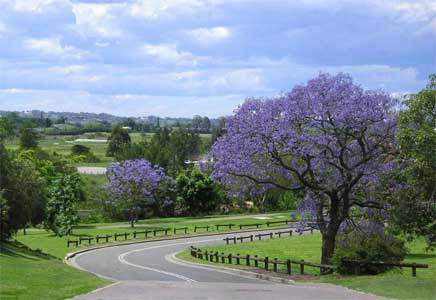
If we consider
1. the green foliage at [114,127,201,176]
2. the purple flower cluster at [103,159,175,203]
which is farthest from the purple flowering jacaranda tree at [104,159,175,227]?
the green foliage at [114,127,201,176]

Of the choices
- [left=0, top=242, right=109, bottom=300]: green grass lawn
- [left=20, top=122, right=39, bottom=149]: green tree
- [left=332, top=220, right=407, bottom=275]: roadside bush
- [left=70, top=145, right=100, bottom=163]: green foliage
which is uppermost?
[left=20, top=122, right=39, bottom=149]: green tree

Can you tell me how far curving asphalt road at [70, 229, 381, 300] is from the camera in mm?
20125

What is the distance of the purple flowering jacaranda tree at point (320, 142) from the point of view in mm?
29234

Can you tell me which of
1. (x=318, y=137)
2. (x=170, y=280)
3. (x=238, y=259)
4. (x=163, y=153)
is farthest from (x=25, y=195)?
(x=163, y=153)

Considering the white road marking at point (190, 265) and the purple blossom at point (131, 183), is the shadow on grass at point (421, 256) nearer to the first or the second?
the white road marking at point (190, 265)

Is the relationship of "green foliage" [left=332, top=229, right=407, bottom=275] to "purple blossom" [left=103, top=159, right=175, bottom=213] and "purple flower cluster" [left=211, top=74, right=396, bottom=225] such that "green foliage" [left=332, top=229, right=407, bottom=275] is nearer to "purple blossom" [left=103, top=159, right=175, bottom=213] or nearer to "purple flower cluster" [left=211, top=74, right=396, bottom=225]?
"purple flower cluster" [left=211, top=74, right=396, bottom=225]

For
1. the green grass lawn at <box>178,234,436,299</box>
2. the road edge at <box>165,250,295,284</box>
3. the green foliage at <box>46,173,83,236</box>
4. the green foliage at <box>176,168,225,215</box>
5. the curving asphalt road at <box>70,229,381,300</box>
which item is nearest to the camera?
the curving asphalt road at <box>70,229,381,300</box>

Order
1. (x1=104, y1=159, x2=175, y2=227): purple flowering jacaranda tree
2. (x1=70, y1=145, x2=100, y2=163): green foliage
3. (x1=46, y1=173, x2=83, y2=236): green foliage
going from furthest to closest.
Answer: (x1=70, y1=145, x2=100, y2=163): green foliage < (x1=104, y1=159, x2=175, y2=227): purple flowering jacaranda tree < (x1=46, y1=173, x2=83, y2=236): green foliage

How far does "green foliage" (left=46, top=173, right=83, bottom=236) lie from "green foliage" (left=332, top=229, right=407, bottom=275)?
3894cm

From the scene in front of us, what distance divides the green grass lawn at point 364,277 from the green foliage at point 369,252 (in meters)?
0.54

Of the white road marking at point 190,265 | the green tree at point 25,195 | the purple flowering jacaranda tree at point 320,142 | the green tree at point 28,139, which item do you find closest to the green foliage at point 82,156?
the green tree at point 28,139

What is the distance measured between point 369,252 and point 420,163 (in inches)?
275

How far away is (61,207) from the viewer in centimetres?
6531

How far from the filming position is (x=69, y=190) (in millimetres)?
66938
